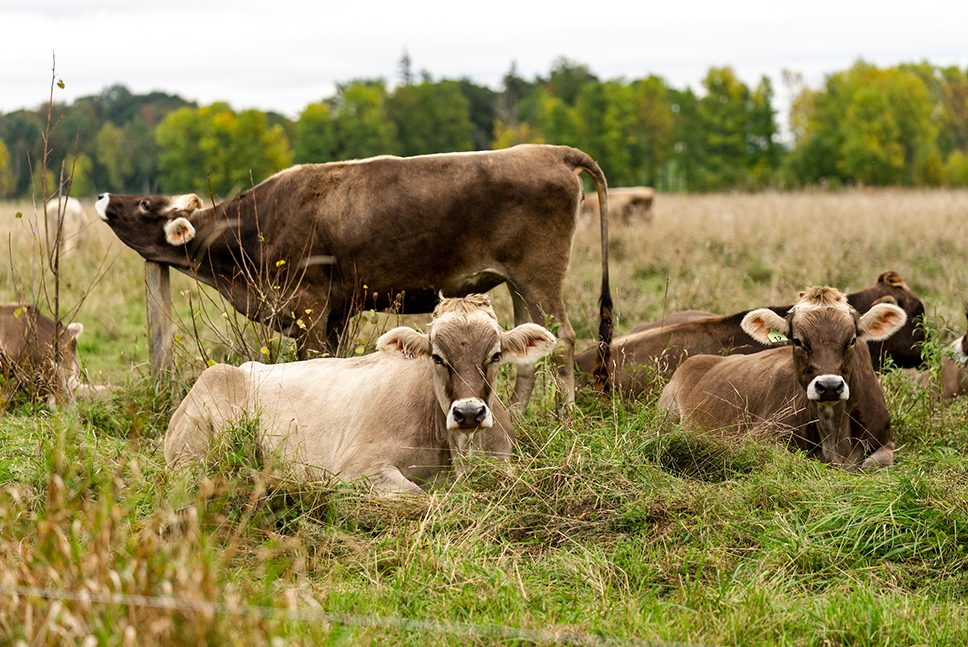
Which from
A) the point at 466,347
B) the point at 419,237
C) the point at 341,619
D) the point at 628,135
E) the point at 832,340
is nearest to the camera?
the point at 341,619

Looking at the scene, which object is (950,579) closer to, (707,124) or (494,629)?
(494,629)

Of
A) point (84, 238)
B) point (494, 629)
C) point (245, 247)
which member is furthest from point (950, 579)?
point (84, 238)

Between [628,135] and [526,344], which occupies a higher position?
[628,135]

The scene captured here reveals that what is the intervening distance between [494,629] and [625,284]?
997 centimetres

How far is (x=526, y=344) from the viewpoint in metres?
5.40

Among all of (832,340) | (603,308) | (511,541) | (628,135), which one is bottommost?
(511,541)

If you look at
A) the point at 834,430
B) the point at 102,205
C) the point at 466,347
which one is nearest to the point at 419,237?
the point at 466,347

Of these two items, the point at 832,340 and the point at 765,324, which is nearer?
the point at 832,340

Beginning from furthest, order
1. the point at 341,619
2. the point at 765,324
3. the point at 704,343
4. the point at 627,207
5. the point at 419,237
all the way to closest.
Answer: the point at 627,207, the point at 704,343, the point at 419,237, the point at 765,324, the point at 341,619

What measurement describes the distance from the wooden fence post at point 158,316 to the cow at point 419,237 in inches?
30.5

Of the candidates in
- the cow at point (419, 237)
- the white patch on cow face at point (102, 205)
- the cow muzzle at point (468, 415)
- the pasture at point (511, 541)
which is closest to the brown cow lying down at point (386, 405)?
the cow muzzle at point (468, 415)

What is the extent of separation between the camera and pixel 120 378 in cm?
838

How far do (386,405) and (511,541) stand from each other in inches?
61.7

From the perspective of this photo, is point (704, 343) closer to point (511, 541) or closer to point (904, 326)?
point (904, 326)
